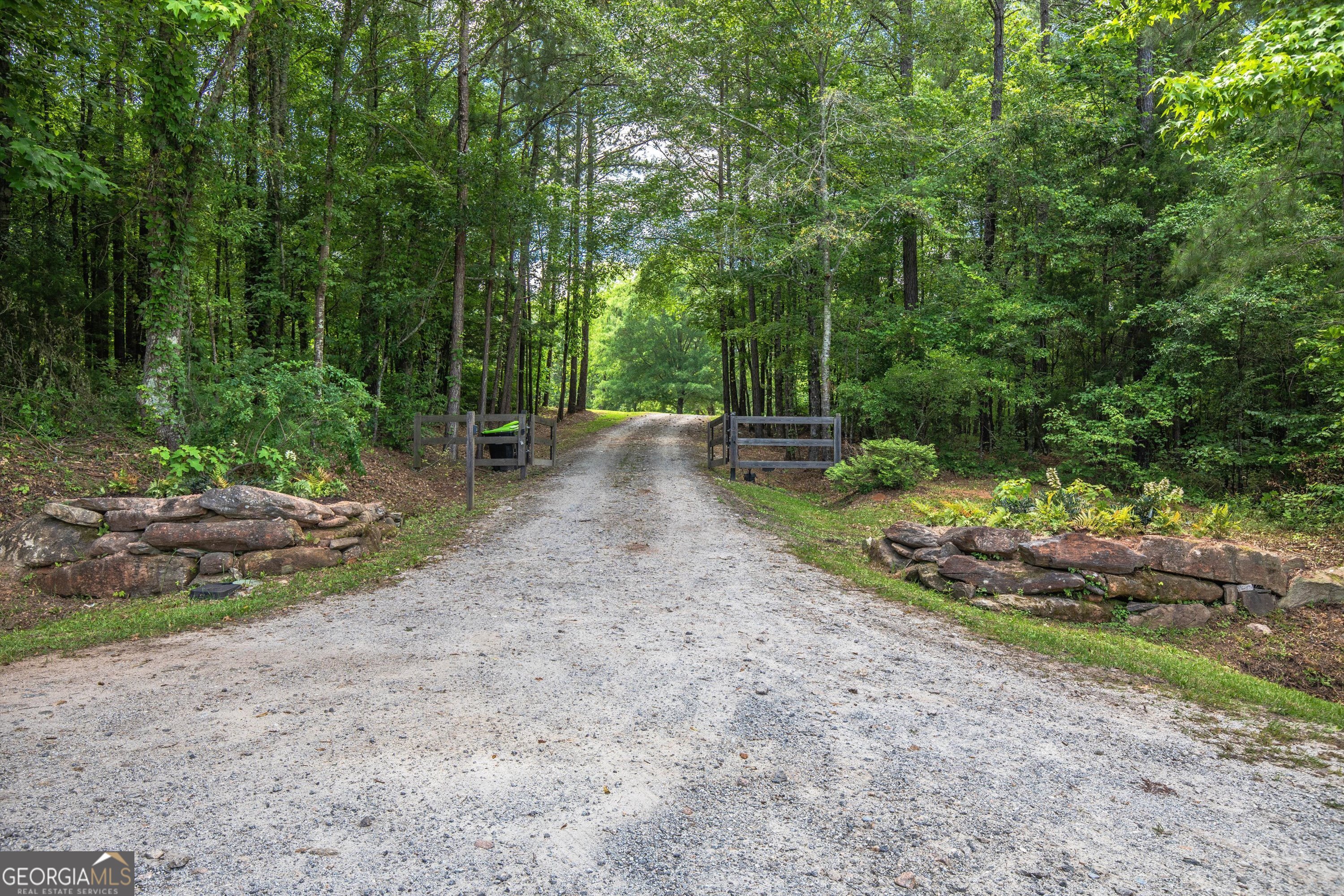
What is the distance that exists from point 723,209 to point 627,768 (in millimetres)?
16711

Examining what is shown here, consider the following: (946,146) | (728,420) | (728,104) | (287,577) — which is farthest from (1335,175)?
(287,577)

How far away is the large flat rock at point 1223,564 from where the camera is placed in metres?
5.96

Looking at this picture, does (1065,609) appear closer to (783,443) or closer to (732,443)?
(783,443)

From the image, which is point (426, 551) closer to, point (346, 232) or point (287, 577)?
point (287, 577)

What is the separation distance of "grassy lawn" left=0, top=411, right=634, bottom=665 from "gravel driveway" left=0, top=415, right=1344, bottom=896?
36 centimetres

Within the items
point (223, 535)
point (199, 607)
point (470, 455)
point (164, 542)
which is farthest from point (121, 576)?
point (470, 455)

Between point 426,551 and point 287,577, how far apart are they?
63.8 inches

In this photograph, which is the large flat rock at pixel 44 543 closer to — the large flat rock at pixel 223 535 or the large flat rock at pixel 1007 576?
the large flat rock at pixel 223 535

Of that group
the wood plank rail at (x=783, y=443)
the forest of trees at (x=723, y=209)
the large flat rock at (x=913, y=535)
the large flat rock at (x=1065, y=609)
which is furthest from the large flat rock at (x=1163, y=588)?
the wood plank rail at (x=783, y=443)

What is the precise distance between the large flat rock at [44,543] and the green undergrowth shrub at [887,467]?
11.1 metres

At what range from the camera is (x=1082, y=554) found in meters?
6.16

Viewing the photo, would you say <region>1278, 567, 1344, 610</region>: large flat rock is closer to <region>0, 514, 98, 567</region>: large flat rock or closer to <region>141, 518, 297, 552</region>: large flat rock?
<region>141, 518, 297, 552</region>: large flat rock

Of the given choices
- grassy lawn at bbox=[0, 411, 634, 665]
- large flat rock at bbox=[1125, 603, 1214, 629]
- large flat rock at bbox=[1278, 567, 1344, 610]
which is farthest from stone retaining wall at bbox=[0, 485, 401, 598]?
large flat rock at bbox=[1278, 567, 1344, 610]

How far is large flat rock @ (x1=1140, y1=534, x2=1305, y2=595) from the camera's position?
596 cm
